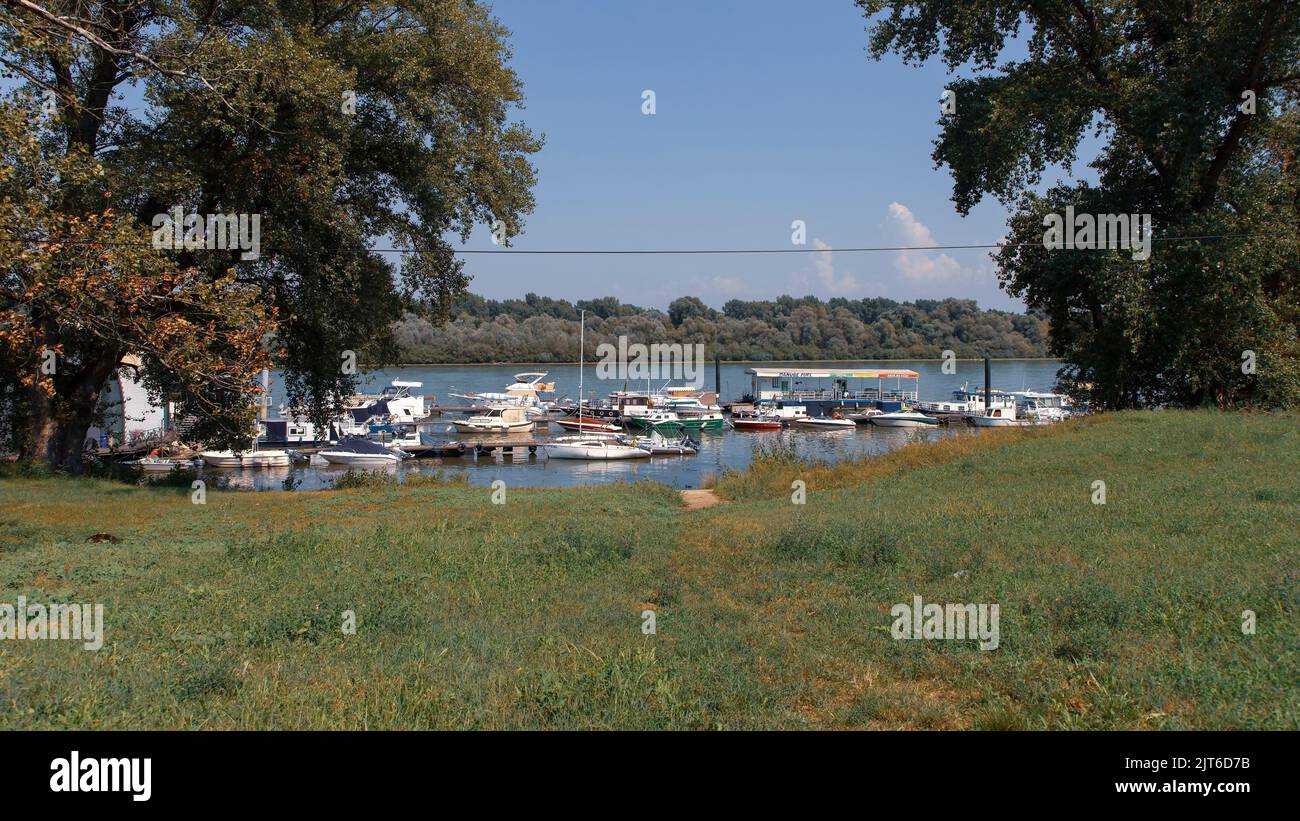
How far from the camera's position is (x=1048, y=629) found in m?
7.91

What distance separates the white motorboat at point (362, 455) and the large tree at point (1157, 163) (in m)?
32.6

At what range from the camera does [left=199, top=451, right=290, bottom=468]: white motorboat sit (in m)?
46.6

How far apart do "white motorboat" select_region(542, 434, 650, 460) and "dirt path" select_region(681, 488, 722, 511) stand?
976 inches

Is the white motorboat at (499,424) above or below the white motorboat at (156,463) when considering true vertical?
above

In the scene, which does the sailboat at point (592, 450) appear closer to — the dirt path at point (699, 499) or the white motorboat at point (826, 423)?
the white motorboat at point (826, 423)

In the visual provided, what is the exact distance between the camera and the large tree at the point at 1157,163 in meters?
24.4

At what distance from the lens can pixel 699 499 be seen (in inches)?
902

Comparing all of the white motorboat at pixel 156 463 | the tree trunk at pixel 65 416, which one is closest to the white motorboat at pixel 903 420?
the white motorboat at pixel 156 463

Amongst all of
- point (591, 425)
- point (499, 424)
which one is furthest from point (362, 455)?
→ point (591, 425)

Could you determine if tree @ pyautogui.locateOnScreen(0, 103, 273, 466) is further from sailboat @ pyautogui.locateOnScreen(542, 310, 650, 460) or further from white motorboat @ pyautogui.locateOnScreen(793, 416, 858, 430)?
white motorboat @ pyautogui.locateOnScreen(793, 416, 858, 430)

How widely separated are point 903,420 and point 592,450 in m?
34.0

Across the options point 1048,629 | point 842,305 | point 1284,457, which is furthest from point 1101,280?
point 842,305
